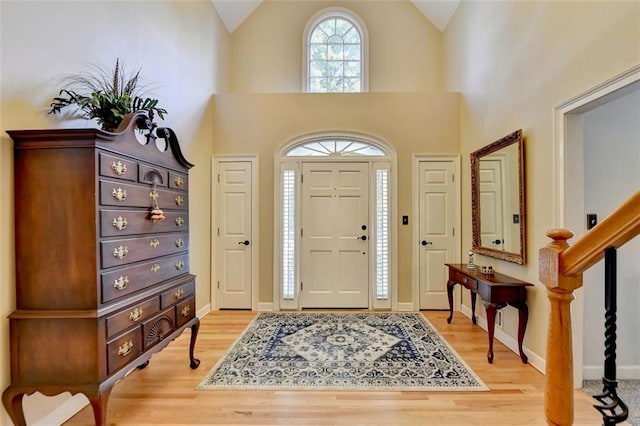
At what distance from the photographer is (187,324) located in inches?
98.7

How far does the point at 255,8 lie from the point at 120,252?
4.54 metres

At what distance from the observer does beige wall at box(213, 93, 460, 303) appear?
13.9 feet

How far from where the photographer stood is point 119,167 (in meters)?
1.80

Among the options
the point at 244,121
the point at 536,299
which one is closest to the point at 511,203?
the point at 536,299

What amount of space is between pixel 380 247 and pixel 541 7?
2.86m

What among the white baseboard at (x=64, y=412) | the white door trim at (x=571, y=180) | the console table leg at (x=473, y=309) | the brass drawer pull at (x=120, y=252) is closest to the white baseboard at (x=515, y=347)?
the console table leg at (x=473, y=309)

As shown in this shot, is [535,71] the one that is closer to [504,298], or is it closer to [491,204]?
[491,204]

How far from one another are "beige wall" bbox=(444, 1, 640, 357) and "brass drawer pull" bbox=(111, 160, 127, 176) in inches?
116

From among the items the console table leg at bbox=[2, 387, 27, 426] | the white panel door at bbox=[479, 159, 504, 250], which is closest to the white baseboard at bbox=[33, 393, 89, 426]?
the console table leg at bbox=[2, 387, 27, 426]

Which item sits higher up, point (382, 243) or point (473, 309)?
point (382, 243)

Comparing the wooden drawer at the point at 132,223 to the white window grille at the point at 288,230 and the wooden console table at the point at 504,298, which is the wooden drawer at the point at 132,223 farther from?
the wooden console table at the point at 504,298

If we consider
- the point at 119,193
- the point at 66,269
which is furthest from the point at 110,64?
the point at 66,269

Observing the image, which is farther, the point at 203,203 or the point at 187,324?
the point at 203,203

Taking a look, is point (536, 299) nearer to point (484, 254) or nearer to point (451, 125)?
point (484, 254)
